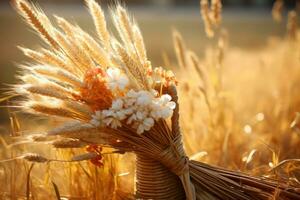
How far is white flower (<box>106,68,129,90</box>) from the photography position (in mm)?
1090

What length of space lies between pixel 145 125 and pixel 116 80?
0.12 meters

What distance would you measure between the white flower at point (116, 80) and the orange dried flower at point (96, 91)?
23 millimetres

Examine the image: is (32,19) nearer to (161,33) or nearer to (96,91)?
(96,91)

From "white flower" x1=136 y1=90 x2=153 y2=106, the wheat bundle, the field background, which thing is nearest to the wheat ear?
the wheat bundle

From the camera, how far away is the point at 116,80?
110 centimetres

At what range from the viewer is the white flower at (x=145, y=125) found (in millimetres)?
1093

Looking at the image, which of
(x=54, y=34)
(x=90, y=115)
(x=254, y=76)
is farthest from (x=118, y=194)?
(x=254, y=76)

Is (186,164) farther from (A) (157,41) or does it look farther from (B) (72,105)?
(A) (157,41)

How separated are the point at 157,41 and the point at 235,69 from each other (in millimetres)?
2879

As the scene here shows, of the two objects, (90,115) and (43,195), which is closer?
(90,115)

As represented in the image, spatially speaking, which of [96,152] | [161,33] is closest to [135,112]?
[96,152]

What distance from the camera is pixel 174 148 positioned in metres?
1.20

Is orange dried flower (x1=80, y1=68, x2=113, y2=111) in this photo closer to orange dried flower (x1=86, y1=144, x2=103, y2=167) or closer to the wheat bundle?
the wheat bundle

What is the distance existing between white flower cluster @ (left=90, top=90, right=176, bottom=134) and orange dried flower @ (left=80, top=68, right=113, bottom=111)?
0.11 feet
